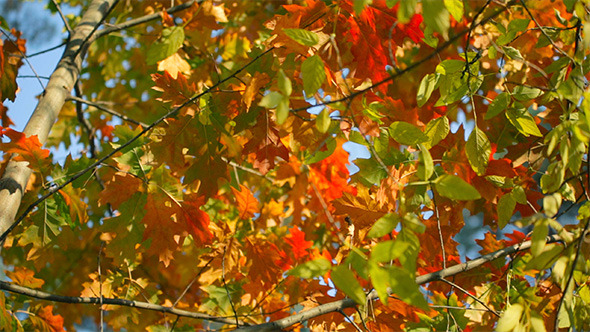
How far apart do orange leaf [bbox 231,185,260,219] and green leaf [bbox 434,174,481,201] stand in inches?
56.9

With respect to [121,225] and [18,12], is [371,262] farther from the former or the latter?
[18,12]

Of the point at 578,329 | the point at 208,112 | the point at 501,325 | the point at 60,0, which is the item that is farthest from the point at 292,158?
the point at 60,0

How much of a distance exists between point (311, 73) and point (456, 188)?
33 centimetres

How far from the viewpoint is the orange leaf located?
2268mm

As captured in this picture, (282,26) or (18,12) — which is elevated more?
(18,12)

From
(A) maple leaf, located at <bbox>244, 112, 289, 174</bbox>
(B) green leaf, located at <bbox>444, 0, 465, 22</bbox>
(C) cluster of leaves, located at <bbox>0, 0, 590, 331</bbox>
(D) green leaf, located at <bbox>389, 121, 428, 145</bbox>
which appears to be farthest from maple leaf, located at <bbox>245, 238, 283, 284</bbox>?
(B) green leaf, located at <bbox>444, 0, 465, 22</bbox>

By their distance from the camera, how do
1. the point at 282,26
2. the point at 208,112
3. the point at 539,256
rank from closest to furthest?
1. the point at 539,256
2. the point at 282,26
3. the point at 208,112

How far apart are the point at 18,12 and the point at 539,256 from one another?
425 centimetres

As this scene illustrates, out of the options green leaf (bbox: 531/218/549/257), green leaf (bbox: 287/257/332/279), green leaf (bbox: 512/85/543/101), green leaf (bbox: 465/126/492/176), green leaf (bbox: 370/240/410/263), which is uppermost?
green leaf (bbox: 512/85/543/101)

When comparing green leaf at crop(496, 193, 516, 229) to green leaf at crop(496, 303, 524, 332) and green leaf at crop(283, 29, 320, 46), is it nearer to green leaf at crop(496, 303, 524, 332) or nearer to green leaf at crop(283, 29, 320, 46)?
green leaf at crop(496, 303, 524, 332)

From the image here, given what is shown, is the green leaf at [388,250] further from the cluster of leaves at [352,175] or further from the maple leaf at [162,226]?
the maple leaf at [162,226]

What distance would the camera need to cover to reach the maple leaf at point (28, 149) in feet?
5.32

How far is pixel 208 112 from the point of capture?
1613mm

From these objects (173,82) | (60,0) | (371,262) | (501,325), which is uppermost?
(60,0)
